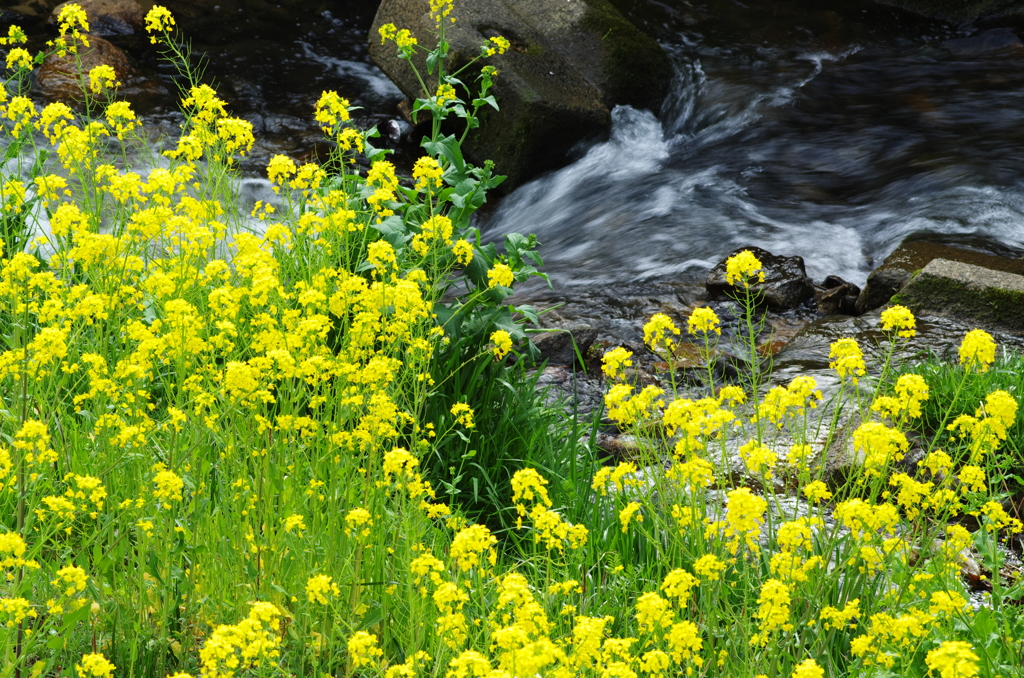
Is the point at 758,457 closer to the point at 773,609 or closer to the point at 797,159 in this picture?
the point at 773,609

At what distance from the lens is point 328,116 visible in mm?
3762

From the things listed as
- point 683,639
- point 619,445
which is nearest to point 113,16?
point 619,445

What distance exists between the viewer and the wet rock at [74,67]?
877 cm

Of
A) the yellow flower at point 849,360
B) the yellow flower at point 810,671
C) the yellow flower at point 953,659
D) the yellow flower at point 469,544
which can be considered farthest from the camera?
the yellow flower at point 849,360

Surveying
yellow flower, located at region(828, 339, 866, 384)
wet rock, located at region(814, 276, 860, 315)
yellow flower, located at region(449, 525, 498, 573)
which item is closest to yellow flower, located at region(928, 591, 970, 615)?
yellow flower, located at region(828, 339, 866, 384)

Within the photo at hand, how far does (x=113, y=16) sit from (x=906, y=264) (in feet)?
29.0

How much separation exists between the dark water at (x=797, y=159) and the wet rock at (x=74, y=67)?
4282 millimetres

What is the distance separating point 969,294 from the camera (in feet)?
17.2

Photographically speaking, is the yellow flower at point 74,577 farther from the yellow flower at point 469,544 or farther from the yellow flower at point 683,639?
the yellow flower at point 683,639

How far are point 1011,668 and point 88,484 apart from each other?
88.0 inches

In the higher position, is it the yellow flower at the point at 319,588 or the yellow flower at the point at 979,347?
the yellow flower at the point at 979,347

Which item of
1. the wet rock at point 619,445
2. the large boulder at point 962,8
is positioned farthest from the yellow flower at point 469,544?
the large boulder at point 962,8

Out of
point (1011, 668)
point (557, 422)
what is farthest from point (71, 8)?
point (1011, 668)

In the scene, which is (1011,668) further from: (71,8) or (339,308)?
(71,8)
